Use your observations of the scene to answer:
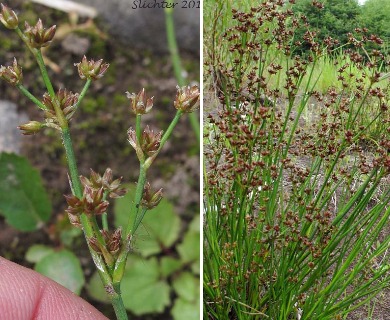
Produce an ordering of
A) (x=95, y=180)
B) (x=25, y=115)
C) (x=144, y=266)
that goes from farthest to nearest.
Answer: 1. (x=25, y=115)
2. (x=144, y=266)
3. (x=95, y=180)

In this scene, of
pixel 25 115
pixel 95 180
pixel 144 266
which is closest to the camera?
pixel 95 180

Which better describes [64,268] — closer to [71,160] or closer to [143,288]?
[143,288]

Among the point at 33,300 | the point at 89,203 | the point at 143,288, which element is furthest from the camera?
the point at 143,288

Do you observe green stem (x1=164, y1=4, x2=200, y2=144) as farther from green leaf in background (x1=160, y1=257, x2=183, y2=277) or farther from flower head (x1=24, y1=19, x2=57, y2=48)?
flower head (x1=24, y1=19, x2=57, y2=48)

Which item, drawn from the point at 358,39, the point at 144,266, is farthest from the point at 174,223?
the point at 358,39

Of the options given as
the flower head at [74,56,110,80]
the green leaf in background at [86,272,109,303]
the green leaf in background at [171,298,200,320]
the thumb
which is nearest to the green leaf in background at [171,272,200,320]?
the green leaf in background at [171,298,200,320]

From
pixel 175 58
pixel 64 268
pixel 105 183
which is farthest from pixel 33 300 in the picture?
pixel 175 58

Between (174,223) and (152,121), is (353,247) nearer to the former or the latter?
(174,223)
